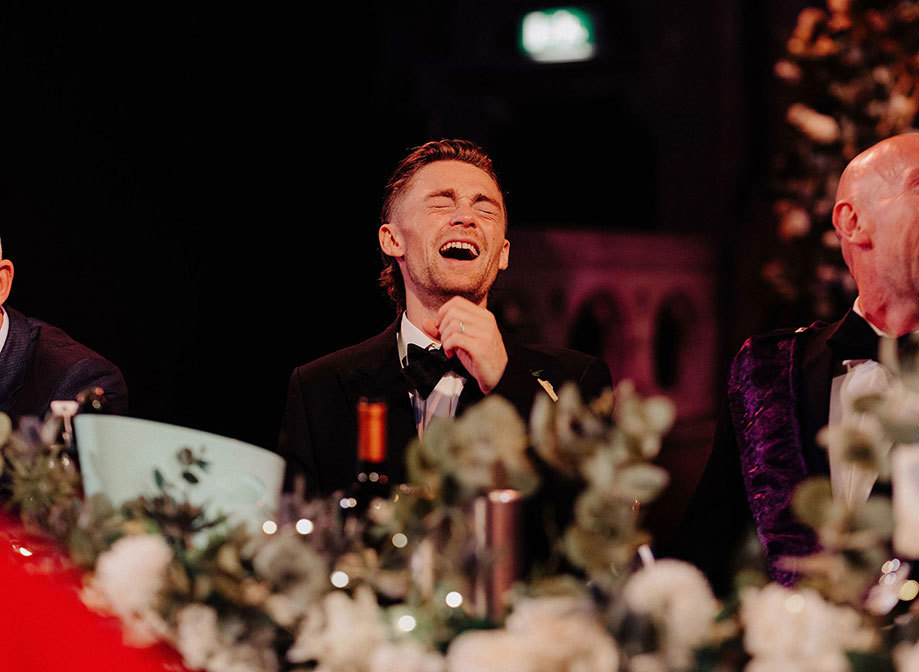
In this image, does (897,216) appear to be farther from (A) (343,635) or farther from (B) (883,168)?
(A) (343,635)

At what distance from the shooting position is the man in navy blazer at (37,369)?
80.6 inches

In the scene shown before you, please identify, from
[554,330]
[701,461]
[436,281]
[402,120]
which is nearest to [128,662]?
[436,281]

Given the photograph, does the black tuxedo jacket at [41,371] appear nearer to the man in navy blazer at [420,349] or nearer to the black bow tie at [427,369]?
the man in navy blazer at [420,349]

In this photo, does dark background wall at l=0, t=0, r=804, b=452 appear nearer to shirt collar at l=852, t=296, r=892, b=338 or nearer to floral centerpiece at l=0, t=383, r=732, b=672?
floral centerpiece at l=0, t=383, r=732, b=672

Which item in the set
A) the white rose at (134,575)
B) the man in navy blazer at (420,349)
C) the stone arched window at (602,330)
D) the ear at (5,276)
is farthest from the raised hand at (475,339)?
the stone arched window at (602,330)

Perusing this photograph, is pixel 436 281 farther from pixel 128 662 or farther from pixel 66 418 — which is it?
pixel 128 662

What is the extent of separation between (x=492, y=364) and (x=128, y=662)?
2.42ft

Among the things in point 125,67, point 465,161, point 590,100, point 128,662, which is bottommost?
point 128,662

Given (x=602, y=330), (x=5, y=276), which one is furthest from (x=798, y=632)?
(x=602, y=330)

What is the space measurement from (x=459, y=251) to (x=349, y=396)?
35cm

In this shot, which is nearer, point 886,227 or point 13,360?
point 886,227

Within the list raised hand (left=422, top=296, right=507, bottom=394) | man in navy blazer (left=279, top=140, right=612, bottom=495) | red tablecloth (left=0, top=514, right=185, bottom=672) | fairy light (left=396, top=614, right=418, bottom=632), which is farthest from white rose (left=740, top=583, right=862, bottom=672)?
man in navy blazer (left=279, top=140, right=612, bottom=495)

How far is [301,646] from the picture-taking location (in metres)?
1.01

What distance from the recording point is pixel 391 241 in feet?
6.63
